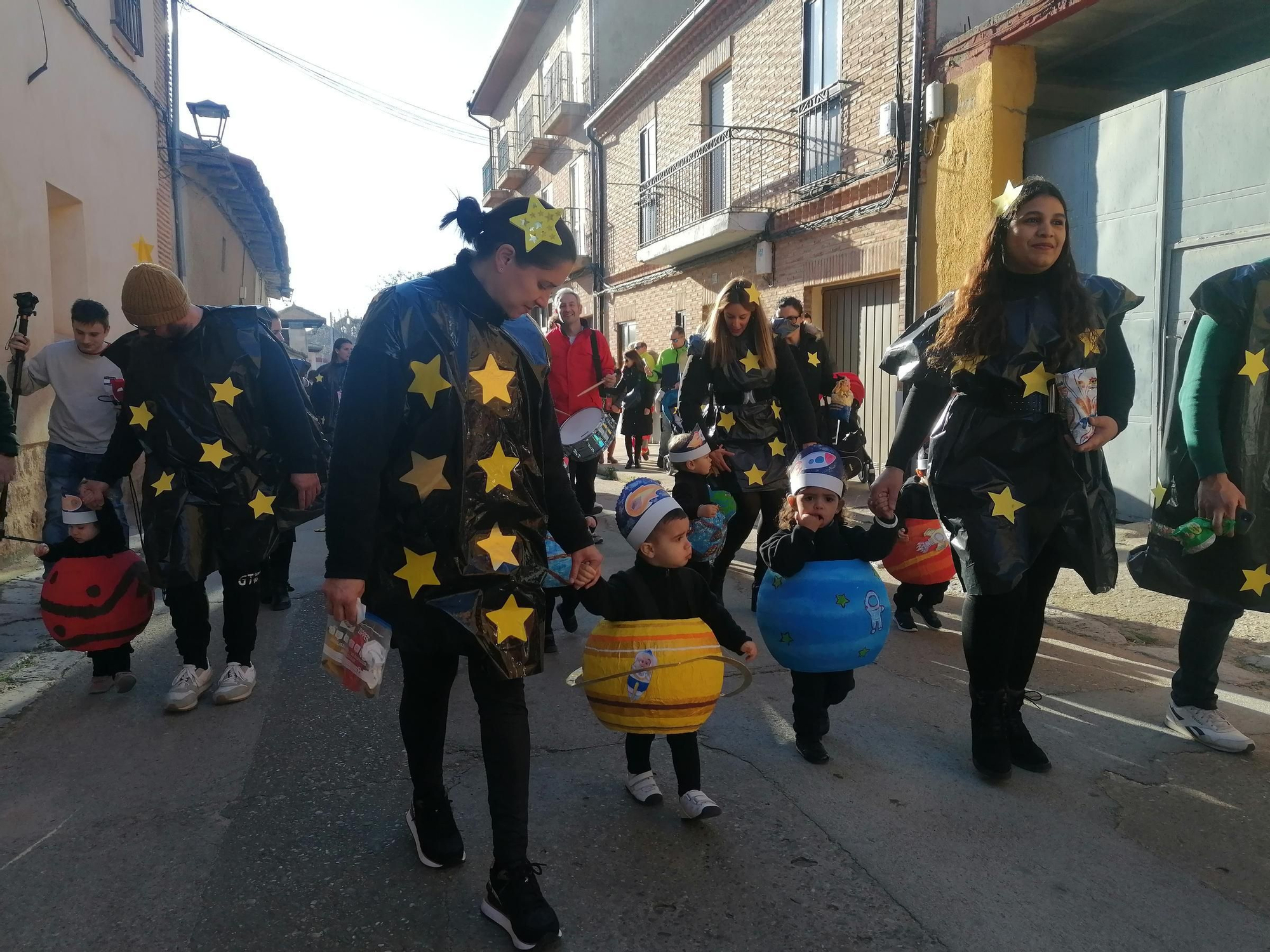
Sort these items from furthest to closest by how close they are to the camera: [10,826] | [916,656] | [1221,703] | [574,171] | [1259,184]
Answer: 1. [574,171]
2. [1259,184]
3. [916,656]
4. [1221,703]
5. [10,826]

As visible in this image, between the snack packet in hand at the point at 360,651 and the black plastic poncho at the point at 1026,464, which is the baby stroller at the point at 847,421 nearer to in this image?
the black plastic poncho at the point at 1026,464

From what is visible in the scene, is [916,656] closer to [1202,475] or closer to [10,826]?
[1202,475]

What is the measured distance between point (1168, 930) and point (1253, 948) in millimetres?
172

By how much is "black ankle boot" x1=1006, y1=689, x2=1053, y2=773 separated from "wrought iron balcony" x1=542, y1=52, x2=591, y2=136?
20596mm

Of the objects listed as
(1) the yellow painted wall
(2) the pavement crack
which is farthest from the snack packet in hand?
(1) the yellow painted wall

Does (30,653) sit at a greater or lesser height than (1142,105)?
lesser

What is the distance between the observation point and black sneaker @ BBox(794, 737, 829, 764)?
328 cm

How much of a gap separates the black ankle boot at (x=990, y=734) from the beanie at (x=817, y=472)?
2.74ft

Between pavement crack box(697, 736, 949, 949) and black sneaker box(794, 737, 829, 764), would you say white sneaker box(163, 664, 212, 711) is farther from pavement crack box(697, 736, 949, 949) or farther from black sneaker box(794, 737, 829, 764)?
black sneaker box(794, 737, 829, 764)

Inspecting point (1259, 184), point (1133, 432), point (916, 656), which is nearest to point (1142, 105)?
point (1259, 184)


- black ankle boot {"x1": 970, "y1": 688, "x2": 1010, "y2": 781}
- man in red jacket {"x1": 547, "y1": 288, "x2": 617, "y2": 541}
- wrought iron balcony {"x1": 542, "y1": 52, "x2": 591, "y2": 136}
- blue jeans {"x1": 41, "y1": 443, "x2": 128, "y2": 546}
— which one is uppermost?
wrought iron balcony {"x1": 542, "y1": 52, "x2": 591, "y2": 136}

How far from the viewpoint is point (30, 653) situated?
479cm

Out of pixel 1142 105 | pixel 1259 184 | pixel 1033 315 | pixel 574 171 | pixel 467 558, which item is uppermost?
pixel 574 171

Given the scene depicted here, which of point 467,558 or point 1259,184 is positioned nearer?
point 467,558
